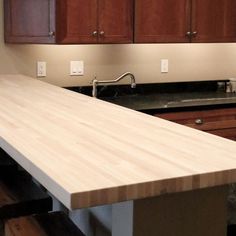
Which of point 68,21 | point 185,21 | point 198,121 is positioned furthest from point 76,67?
point 198,121

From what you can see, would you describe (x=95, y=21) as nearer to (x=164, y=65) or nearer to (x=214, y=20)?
(x=164, y=65)

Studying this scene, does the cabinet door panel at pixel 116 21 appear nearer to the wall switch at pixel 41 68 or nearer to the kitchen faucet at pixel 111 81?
the kitchen faucet at pixel 111 81

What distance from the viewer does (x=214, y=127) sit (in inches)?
148

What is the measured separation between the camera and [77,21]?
3475mm

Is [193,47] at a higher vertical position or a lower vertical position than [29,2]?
lower

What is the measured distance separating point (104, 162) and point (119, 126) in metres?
0.52

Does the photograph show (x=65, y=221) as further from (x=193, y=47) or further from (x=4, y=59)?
(x=193, y=47)

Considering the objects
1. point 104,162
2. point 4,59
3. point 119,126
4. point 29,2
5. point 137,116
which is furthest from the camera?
point 4,59

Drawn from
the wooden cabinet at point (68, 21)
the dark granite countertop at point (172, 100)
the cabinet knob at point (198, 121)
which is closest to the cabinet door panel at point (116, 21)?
the wooden cabinet at point (68, 21)

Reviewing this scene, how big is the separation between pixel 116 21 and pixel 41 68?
0.69m

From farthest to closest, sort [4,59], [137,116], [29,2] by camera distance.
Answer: [4,59] → [29,2] → [137,116]

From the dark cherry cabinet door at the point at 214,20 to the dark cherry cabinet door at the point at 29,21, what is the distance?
1.18 m

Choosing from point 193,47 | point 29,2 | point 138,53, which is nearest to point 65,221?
point 29,2

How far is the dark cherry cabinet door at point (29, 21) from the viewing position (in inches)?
133
